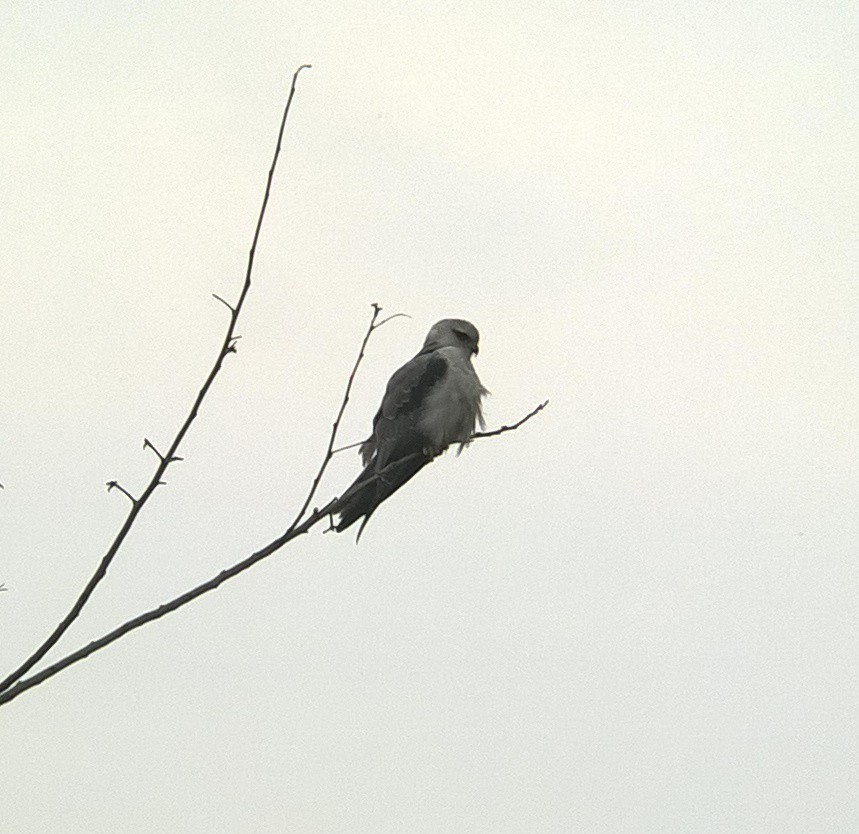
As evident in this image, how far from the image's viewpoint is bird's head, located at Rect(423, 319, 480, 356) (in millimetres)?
8711

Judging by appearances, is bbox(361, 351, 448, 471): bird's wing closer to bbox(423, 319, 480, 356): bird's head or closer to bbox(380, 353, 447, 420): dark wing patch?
bbox(380, 353, 447, 420): dark wing patch

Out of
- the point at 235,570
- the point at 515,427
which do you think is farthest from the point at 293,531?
the point at 515,427

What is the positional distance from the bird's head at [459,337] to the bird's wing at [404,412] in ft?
1.44

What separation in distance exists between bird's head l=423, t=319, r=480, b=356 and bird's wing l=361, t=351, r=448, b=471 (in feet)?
1.44

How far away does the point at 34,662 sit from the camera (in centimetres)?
294

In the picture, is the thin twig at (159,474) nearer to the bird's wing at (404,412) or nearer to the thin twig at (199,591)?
the thin twig at (199,591)

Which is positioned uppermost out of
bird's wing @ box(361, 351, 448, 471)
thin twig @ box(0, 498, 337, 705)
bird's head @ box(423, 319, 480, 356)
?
bird's head @ box(423, 319, 480, 356)

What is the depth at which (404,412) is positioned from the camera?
A: 792cm

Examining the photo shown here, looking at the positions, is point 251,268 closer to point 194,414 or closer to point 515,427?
point 194,414

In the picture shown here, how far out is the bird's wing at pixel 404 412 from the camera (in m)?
7.82

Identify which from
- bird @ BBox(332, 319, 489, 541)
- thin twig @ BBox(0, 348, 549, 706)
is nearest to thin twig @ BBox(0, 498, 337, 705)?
thin twig @ BBox(0, 348, 549, 706)

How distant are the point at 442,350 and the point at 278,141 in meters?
5.23

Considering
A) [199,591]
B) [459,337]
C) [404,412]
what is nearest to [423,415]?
[404,412]

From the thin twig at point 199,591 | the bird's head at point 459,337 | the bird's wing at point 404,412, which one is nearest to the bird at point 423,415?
the bird's wing at point 404,412
